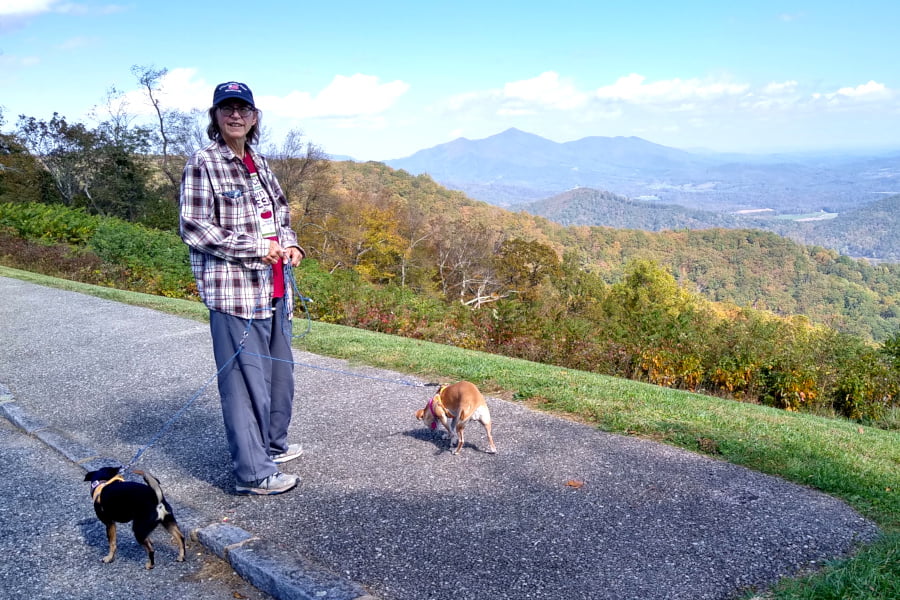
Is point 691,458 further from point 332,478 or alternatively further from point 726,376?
point 726,376

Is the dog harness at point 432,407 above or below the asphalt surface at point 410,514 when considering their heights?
above

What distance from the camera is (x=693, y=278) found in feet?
343

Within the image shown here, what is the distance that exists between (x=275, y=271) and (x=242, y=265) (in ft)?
0.80

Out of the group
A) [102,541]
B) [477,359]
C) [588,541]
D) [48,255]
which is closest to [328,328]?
[477,359]

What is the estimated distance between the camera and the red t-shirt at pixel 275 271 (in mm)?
3783

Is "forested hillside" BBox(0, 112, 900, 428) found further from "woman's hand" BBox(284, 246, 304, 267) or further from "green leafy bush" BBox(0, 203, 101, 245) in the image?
"woman's hand" BBox(284, 246, 304, 267)

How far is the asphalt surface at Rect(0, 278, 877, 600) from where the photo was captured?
3.01 m

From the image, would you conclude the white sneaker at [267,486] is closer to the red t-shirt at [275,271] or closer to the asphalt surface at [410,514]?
the asphalt surface at [410,514]

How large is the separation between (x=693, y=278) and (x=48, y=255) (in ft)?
333

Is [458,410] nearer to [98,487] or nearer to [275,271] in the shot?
[275,271]

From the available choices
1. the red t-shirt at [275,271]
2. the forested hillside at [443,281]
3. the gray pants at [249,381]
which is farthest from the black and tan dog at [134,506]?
the forested hillside at [443,281]

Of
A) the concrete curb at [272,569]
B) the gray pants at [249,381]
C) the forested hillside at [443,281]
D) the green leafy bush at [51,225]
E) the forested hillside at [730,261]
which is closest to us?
the concrete curb at [272,569]

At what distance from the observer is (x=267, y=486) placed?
386 cm

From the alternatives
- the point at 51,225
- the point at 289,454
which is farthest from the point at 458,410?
the point at 51,225
